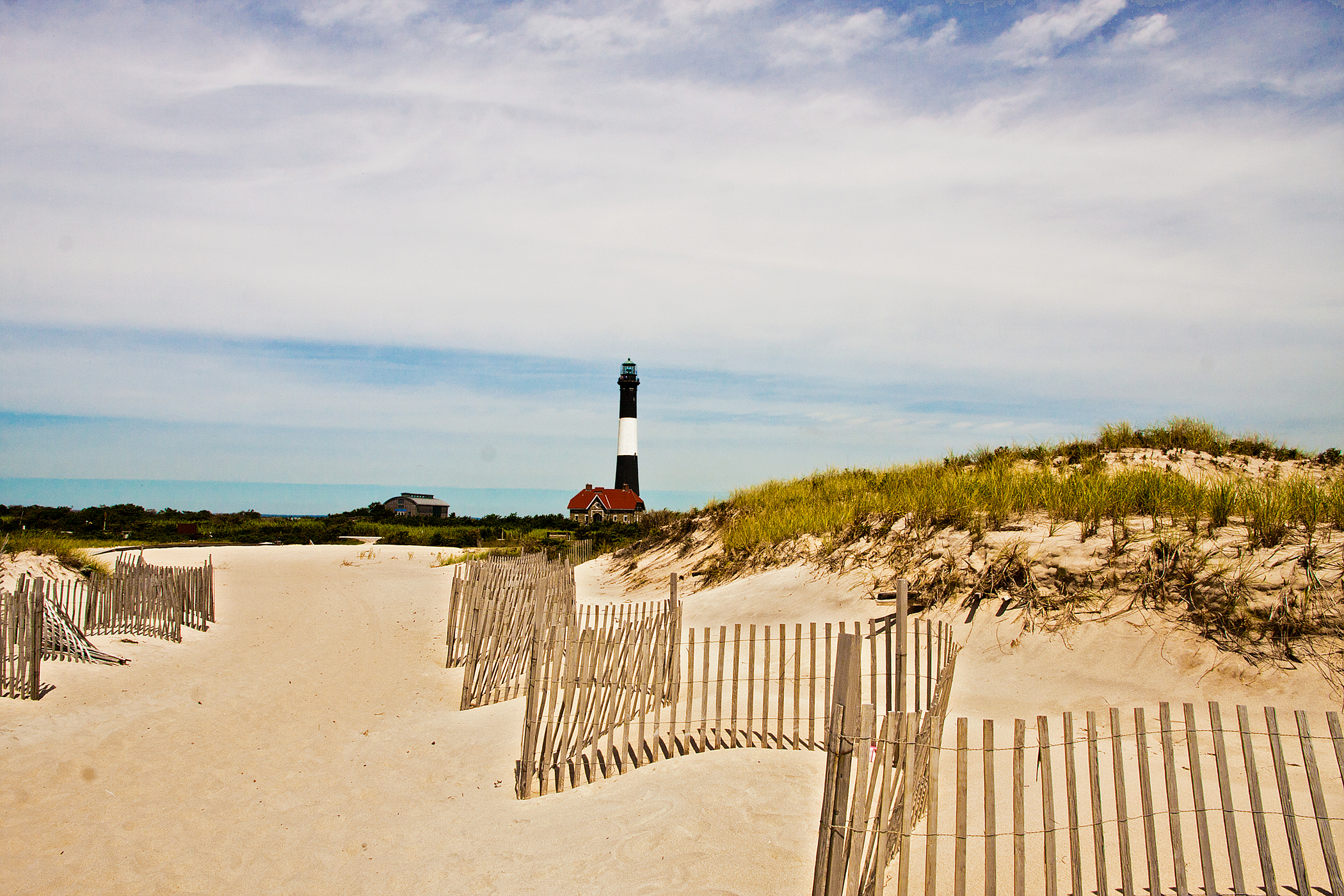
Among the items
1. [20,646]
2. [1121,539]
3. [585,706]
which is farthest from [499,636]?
[1121,539]

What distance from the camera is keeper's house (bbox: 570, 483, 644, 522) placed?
57.2m

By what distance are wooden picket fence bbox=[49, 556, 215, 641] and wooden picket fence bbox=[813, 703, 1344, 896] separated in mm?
13640

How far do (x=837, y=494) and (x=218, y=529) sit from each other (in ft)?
152

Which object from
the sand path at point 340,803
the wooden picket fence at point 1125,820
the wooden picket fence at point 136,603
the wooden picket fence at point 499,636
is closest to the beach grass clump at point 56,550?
the wooden picket fence at point 136,603

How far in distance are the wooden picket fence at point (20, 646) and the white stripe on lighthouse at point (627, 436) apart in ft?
151

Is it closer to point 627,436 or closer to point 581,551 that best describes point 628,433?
point 627,436

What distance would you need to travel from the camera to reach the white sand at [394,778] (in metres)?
5.36

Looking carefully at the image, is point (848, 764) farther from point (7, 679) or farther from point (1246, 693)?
point (7, 679)

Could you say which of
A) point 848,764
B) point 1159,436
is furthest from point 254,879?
point 1159,436

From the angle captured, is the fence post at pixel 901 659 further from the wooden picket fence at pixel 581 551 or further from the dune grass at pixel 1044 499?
the wooden picket fence at pixel 581 551

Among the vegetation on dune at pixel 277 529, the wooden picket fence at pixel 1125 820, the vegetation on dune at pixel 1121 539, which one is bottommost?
the vegetation on dune at pixel 277 529

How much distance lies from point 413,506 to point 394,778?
7438 cm

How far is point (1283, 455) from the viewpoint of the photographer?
670 inches

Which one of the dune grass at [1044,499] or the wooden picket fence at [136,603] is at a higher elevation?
the dune grass at [1044,499]
